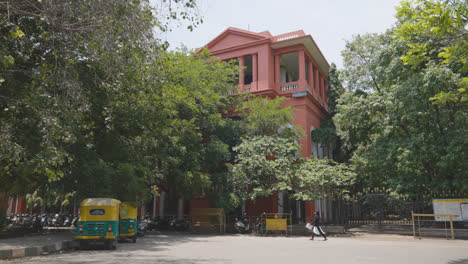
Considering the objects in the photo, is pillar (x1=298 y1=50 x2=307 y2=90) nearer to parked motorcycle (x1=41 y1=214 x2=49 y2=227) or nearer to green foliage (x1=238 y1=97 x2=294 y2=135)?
green foliage (x1=238 y1=97 x2=294 y2=135)

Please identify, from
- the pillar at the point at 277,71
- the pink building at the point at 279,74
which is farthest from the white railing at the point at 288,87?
the pillar at the point at 277,71

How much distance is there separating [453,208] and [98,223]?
15.3 m

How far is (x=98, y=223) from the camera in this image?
11.2 meters

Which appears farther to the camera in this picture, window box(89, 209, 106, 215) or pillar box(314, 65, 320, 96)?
pillar box(314, 65, 320, 96)

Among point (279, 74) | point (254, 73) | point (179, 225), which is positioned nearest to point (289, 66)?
point (279, 74)

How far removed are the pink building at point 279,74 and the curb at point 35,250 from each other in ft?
41.2

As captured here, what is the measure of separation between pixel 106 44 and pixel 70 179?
8415mm

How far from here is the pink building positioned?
23250 mm

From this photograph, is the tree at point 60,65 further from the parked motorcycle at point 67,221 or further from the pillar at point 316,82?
the pillar at point 316,82

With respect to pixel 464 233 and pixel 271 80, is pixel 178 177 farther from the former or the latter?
pixel 464 233

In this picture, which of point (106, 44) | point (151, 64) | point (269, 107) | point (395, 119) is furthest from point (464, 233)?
point (106, 44)

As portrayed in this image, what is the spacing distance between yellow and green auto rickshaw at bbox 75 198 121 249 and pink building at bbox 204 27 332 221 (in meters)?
12.0

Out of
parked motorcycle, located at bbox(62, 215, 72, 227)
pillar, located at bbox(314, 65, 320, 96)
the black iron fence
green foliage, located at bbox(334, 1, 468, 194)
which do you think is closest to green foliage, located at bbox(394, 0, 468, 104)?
green foliage, located at bbox(334, 1, 468, 194)

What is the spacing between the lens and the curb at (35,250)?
9680 mm
